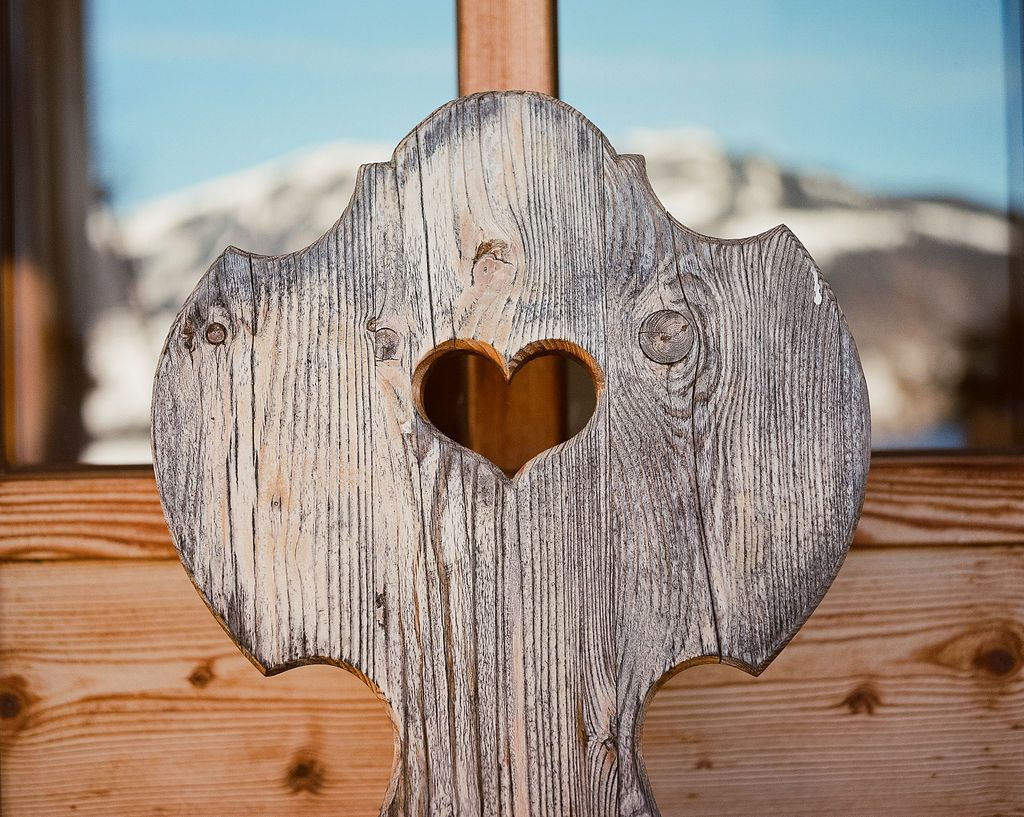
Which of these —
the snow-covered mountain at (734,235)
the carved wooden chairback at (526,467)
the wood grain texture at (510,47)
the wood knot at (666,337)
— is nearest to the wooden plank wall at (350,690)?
the snow-covered mountain at (734,235)

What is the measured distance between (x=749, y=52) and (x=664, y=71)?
143 millimetres

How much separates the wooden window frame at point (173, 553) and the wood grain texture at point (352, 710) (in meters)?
0.03

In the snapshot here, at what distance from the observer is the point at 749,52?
1.27m

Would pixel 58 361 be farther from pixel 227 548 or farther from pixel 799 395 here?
pixel 799 395

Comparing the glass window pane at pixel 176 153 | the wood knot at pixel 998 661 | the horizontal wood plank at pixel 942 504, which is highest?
the glass window pane at pixel 176 153

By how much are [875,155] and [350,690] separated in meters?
1.15

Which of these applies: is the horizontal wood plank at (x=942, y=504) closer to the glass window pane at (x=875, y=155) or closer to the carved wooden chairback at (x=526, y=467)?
the glass window pane at (x=875, y=155)

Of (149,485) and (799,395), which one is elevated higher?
(799,395)

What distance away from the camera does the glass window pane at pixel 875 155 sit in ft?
4.09

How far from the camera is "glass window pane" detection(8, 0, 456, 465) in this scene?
4.02 feet

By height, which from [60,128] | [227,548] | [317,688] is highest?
[60,128]

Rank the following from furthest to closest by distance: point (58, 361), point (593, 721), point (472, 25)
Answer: point (58, 361)
point (472, 25)
point (593, 721)

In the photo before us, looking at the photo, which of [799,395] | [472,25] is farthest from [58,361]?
[799,395]

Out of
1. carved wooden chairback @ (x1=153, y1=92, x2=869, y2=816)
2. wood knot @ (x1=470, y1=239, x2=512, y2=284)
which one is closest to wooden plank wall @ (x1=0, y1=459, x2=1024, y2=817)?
carved wooden chairback @ (x1=153, y1=92, x2=869, y2=816)
